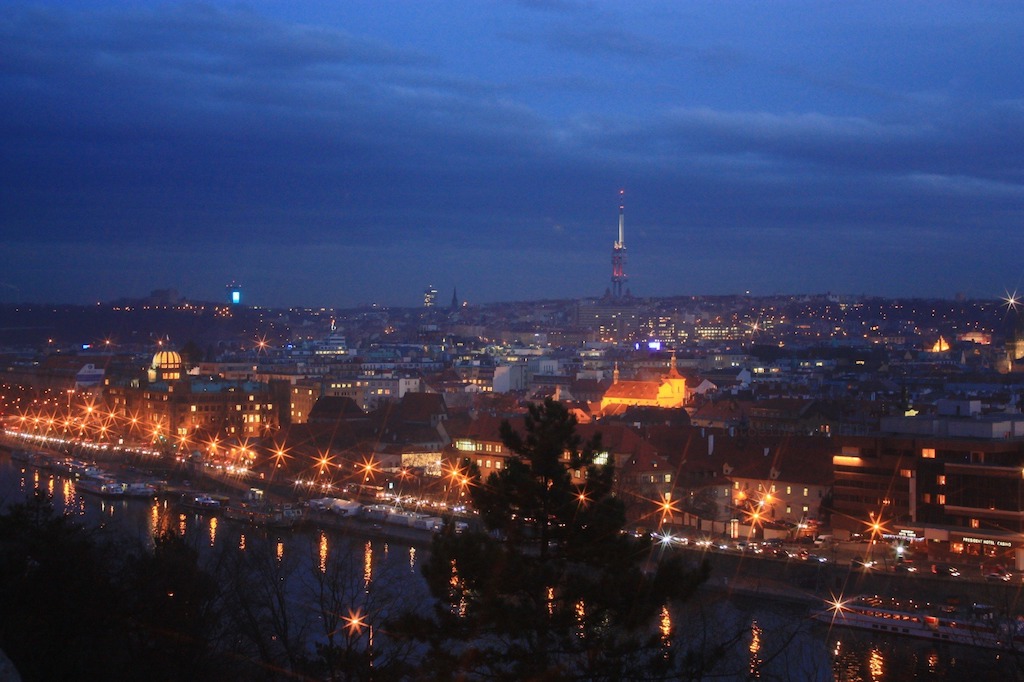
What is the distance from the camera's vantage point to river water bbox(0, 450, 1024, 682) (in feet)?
24.7

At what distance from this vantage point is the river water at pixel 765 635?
7543 millimetres

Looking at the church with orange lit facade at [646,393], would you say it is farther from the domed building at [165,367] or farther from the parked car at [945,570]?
the parked car at [945,570]

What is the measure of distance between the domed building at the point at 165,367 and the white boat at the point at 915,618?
68.4 ft

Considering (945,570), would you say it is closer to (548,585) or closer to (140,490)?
(548,585)

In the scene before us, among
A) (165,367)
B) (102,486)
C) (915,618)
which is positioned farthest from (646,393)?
(915,618)

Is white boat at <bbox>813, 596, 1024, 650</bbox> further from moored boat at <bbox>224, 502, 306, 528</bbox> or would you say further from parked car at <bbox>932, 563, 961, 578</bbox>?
moored boat at <bbox>224, 502, 306, 528</bbox>

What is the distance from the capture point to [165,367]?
28719mm

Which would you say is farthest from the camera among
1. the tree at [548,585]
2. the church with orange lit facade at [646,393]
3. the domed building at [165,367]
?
the domed building at [165,367]

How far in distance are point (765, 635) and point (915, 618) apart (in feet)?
4.74

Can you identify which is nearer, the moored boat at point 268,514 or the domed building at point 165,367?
the moored boat at point 268,514

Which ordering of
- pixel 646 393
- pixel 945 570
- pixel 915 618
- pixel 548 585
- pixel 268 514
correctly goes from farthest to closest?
1. pixel 646 393
2. pixel 268 514
3. pixel 945 570
4. pixel 915 618
5. pixel 548 585

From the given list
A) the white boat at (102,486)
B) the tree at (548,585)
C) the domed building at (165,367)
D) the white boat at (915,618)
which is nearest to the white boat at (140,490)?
the white boat at (102,486)

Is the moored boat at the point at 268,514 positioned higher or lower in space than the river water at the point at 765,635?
lower

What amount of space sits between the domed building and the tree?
24.4 metres
